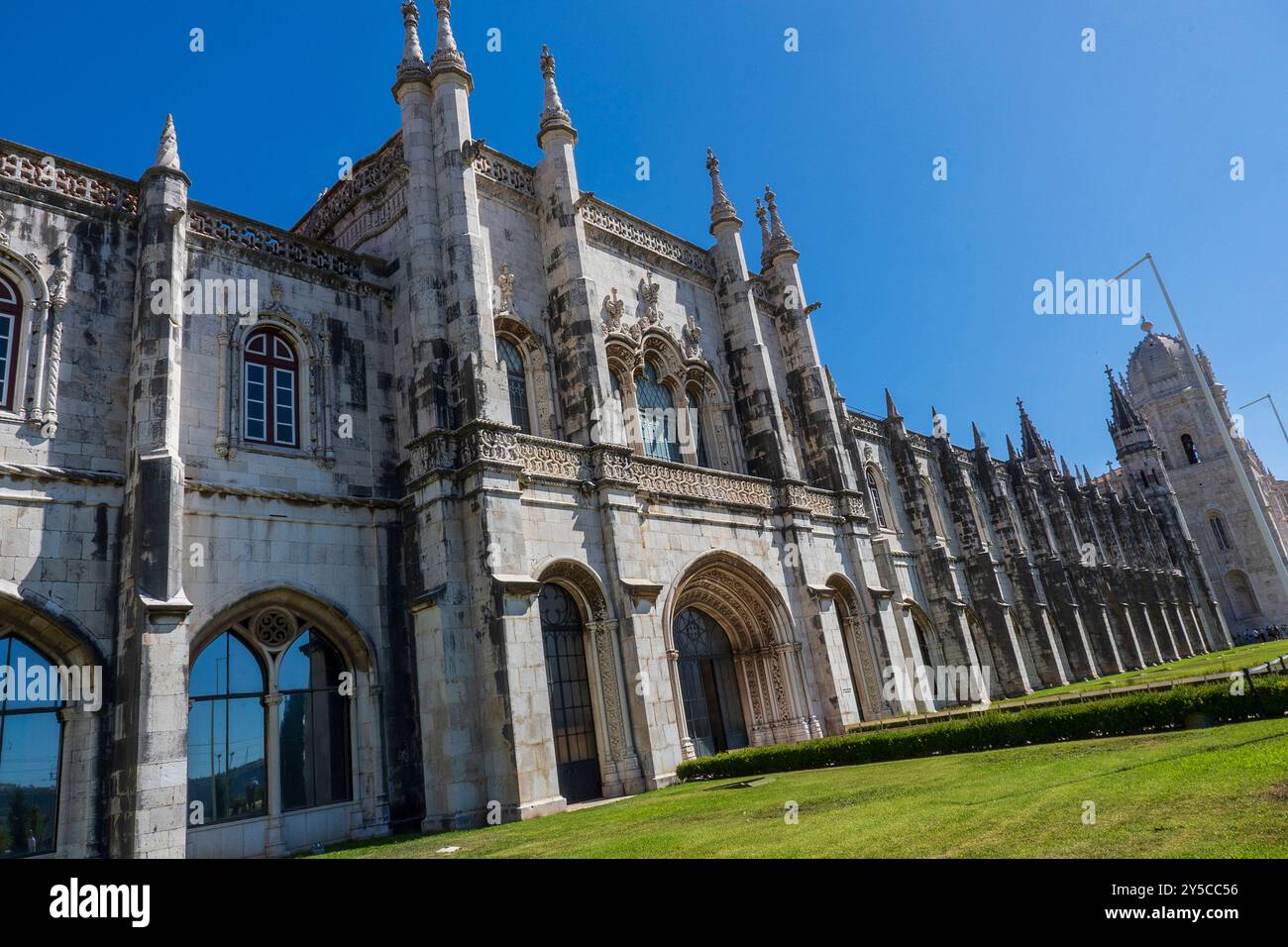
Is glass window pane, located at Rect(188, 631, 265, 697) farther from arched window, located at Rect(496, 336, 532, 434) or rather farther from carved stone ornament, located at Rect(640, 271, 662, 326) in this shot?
carved stone ornament, located at Rect(640, 271, 662, 326)

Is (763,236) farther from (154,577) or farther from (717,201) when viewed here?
(154,577)

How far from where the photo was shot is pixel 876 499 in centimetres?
3591

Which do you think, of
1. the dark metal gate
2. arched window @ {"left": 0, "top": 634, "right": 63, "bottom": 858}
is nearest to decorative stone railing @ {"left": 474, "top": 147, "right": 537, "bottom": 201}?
the dark metal gate

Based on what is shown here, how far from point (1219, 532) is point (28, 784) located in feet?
299

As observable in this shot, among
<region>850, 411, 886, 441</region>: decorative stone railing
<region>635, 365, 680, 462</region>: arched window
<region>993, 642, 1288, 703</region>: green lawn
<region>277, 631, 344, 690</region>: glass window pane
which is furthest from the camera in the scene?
<region>850, 411, 886, 441</region>: decorative stone railing

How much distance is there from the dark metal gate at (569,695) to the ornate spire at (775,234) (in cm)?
1723

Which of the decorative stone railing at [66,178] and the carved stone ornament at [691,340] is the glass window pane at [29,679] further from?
the carved stone ornament at [691,340]

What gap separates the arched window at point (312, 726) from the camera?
15.0m

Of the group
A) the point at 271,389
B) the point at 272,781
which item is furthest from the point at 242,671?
the point at 271,389

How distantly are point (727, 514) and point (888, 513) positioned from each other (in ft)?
53.1

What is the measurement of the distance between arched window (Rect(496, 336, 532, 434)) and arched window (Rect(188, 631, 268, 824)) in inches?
→ 321

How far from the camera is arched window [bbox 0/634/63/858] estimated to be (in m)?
12.0
